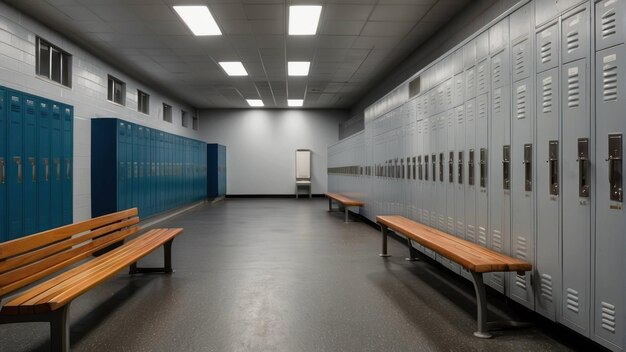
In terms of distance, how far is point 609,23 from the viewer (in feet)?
6.48

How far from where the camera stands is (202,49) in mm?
7055

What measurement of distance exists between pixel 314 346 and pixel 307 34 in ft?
16.8

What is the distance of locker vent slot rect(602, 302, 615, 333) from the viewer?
6.35 feet

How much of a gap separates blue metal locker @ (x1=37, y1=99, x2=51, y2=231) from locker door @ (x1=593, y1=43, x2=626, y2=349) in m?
5.37

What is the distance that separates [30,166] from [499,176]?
4875 mm

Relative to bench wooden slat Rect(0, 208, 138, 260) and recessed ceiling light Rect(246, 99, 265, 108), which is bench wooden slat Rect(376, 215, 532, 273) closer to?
bench wooden slat Rect(0, 208, 138, 260)

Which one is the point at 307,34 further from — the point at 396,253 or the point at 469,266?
the point at 469,266

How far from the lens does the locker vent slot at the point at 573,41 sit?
218 cm

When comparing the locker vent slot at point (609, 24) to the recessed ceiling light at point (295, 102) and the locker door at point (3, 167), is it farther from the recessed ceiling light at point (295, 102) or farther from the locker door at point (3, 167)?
the recessed ceiling light at point (295, 102)

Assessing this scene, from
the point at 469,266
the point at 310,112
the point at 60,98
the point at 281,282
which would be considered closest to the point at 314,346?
the point at 469,266

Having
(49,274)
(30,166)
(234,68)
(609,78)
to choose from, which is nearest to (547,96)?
(609,78)

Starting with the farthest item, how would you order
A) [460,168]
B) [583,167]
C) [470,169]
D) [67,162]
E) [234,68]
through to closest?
[234,68] → [67,162] → [460,168] → [470,169] → [583,167]

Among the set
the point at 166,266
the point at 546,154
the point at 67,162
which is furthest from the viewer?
the point at 67,162

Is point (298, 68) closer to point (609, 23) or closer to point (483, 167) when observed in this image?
point (483, 167)
